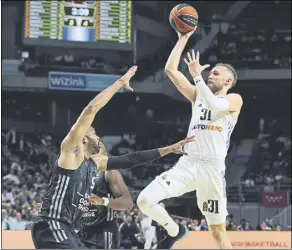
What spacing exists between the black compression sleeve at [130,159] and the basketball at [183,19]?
1.47m

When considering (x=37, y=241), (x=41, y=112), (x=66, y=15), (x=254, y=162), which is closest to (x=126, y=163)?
(x=37, y=241)

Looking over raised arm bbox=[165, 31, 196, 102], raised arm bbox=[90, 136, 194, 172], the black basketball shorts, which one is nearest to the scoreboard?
raised arm bbox=[165, 31, 196, 102]

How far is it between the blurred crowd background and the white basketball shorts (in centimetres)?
1471

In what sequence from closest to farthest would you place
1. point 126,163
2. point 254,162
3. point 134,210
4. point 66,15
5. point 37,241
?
1. point 37,241
2. point 126,163
3. point 134,210
4. point 66,15
5. point 254,162

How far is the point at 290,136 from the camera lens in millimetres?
29516

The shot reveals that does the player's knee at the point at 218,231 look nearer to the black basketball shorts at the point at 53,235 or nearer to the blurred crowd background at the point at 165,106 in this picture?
the black basketball shorts at the point at 53,235

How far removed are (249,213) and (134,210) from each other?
666 centimetres

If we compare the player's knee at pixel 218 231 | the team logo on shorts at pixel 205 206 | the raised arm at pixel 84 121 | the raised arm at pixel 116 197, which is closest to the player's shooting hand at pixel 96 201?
the raised arm at pixel 116 197

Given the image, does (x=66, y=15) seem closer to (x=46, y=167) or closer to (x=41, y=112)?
(x=46, y=167)

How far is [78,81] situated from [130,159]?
769 inches

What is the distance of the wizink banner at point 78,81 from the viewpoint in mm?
26000

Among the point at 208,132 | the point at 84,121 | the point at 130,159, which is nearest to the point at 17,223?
the point at 208,132

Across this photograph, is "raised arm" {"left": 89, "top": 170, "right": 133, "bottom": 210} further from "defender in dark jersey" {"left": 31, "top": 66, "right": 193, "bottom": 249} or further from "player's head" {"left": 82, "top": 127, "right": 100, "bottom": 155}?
"defender in dark jersey" {"left": 31, "top": 66, "right": 193, "bottom": 249}

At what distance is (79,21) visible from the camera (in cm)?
2297
